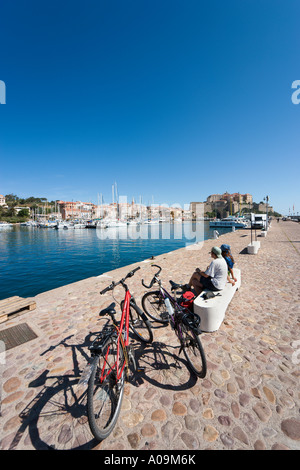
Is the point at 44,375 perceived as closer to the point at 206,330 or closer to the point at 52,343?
the point at 52,343

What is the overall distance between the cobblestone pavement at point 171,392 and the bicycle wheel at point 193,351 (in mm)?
160

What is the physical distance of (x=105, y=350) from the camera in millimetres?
2320

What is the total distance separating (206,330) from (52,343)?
10.5ft

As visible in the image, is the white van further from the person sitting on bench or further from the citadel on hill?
the citadel on hill

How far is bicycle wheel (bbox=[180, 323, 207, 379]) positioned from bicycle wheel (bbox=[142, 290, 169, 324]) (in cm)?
108

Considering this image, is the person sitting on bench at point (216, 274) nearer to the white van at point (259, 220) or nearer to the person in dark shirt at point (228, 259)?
the person in dark shirt at point (228, 259)

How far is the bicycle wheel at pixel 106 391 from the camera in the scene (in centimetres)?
208

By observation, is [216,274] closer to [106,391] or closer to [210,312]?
[210,312]

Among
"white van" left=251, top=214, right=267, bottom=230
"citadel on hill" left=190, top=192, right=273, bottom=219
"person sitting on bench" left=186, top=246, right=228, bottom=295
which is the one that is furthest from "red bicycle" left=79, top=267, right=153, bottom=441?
"citadel on hill" left=190, top=192, right=273, bottom=219

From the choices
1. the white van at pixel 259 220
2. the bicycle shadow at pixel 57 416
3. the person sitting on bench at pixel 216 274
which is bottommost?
the bicycle shadow at pixel 57 416

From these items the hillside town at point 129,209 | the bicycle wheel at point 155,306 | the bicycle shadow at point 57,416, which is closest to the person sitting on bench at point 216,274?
the bicycle wheel at point 155,306

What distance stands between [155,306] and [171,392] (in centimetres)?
197

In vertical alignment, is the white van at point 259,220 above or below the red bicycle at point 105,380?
above

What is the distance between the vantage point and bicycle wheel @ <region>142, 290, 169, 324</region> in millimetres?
4395
